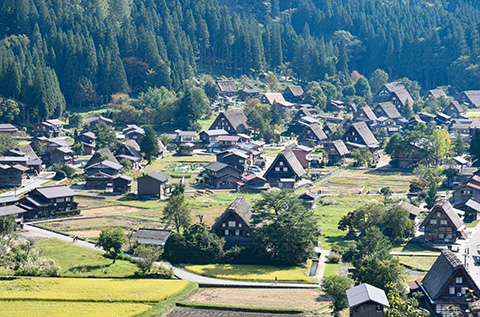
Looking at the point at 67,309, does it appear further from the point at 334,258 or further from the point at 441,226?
the point at 441,226

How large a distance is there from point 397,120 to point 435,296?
78.8 metres

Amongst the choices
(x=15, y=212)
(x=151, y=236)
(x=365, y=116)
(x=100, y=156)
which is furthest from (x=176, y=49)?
(x=151, y=236)

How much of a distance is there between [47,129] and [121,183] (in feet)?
110

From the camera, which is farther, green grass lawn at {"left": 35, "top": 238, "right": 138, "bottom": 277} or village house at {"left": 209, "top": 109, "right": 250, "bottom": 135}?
village house at {"left": 209, "top": 109, "right": 250, "bottom": 135}

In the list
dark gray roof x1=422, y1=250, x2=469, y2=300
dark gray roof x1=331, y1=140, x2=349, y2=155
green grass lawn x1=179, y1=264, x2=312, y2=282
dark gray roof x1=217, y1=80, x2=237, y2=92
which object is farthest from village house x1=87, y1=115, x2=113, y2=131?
dark gray roof x1=422, y1=250, x2=469, y2=300

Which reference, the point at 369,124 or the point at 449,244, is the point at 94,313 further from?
the point at 369,124

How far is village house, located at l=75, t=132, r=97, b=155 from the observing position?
10000 centimetres

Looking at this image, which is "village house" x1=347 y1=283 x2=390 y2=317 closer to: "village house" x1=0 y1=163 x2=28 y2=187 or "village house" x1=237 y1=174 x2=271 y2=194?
"village house" x1=237 y1=174 x2=271 y2=194

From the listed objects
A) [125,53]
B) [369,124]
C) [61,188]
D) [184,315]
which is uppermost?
[125,53]

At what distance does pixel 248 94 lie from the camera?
133125mm

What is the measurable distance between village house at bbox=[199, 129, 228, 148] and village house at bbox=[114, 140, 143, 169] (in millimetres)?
13976

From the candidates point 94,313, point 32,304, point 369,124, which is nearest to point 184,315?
point 94,313

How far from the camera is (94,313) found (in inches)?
1639

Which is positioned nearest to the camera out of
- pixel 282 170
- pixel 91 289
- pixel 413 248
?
pixel 91 289
